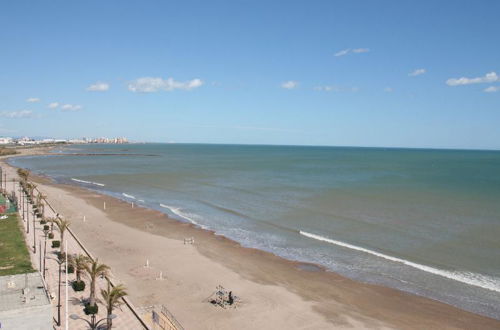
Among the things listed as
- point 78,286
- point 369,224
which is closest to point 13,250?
point 78,286

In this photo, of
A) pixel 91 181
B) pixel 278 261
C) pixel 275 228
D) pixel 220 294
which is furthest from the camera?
pixel 91 181

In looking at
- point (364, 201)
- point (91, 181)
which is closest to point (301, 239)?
point (364, 201)

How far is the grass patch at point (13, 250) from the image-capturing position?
82.3 feet

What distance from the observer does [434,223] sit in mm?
44781

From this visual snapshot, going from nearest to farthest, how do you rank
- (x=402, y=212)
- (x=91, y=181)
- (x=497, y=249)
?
(x=497, y=249)
(x=402, y=212)
(x=91, y=181)

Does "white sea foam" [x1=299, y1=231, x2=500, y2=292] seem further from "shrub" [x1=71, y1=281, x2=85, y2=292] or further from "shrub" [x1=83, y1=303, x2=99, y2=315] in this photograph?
"shrub" [x1=71, y1=281, x2=85, y2=292]

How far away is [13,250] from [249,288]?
17.7 metres

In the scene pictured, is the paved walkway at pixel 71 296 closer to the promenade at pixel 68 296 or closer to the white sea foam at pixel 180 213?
the promenade at pixel 68 296

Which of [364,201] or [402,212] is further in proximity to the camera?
[364,201]

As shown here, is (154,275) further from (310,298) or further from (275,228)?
(275,228)

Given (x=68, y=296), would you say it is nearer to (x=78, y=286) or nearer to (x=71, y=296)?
(x=71, y=296)

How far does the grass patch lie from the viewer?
25.1m

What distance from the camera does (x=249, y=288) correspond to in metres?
25.7

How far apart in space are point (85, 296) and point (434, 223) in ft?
124
